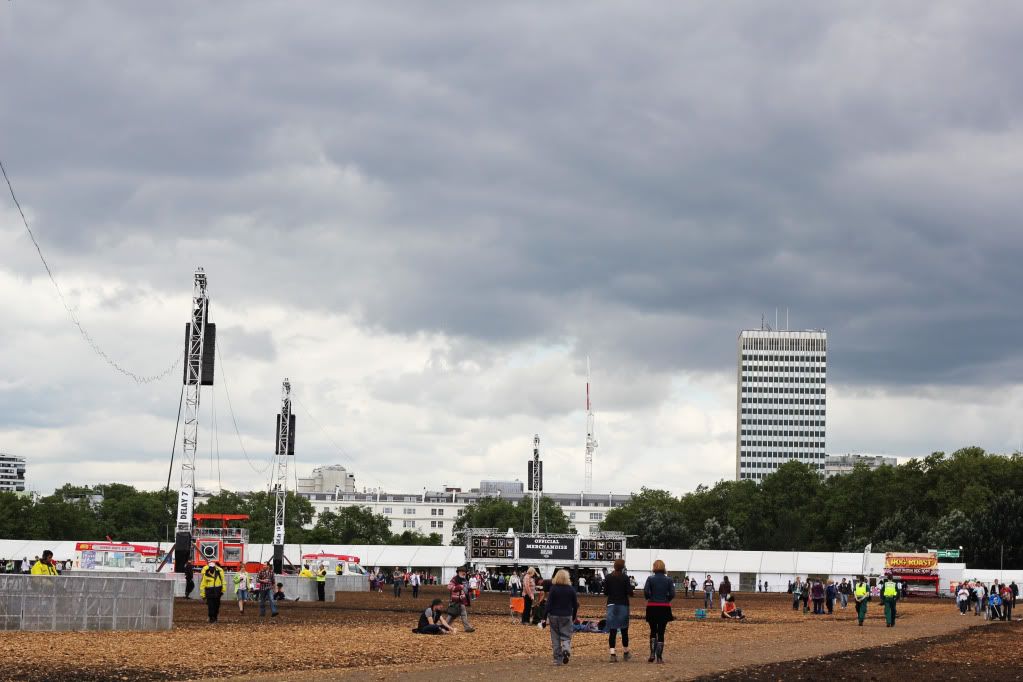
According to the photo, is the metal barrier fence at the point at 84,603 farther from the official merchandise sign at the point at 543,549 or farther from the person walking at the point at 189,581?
the official merchandise sign at the point at 543,549

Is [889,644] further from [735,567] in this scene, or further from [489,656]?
[735,567]

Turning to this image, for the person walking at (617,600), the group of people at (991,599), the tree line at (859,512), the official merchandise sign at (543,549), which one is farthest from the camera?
the tree line at (859,512)

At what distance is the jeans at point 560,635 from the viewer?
896 inches

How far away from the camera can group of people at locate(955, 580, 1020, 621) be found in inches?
2063

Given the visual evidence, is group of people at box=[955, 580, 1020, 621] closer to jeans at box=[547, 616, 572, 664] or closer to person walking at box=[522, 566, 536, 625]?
person walking at box=[522, 566, 536, 625]

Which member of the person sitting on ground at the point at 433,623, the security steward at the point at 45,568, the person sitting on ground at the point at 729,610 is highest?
the security steward at the point at 45,568

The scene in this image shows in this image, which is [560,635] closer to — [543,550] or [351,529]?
[543,550]

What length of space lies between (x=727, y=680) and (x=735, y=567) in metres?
91.7

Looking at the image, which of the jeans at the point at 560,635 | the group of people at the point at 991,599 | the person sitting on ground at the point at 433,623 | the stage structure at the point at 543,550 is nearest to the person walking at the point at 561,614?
the jeans at the point at 560,635

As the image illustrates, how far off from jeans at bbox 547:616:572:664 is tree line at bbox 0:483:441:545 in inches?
4972

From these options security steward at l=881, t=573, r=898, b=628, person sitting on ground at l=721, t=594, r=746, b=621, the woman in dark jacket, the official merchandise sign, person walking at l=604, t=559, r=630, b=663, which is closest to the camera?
the woman in dark jacket

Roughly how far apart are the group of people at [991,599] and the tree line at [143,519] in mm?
99249

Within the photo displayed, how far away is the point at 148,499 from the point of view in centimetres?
16662

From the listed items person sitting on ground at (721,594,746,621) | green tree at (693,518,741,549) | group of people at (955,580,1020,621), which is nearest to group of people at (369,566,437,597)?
person sitting on ground at (721,594,746,621)
